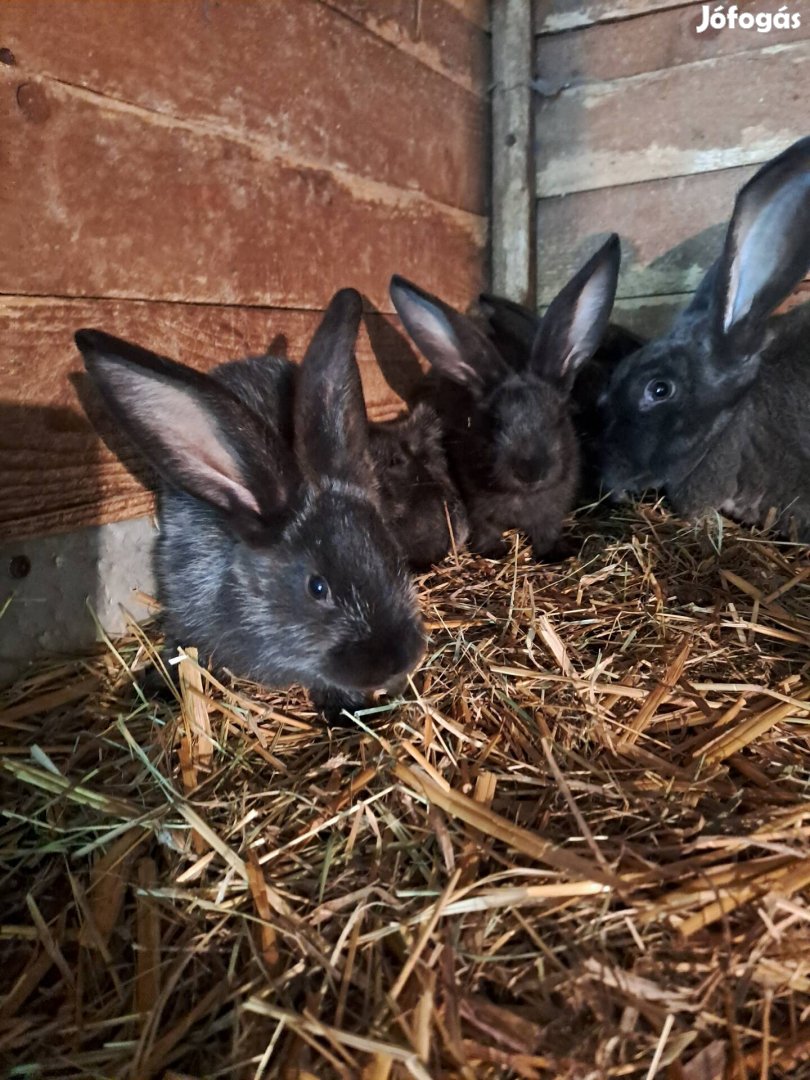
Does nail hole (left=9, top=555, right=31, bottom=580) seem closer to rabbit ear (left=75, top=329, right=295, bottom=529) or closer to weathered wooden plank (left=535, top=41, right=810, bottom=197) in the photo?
rabbit ear (left=75, top=329, right=295, bottom=529)

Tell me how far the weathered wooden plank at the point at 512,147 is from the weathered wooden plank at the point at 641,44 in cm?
12

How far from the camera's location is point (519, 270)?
3748 millimetres

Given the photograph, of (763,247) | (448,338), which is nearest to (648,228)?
(763,247)

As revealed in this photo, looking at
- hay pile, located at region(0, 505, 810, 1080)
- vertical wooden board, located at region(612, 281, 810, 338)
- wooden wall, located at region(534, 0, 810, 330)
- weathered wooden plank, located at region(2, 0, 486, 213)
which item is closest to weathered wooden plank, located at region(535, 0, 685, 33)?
wooden wall, located at region(534, 0, 810, 330)

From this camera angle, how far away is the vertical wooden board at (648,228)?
10.9 ft

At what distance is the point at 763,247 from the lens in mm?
2670

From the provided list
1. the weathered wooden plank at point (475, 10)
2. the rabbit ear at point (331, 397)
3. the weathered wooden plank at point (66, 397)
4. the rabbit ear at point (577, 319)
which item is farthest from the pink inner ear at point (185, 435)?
the weathered wooden plank at point (475, 10)

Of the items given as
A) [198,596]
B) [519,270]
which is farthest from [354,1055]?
[519,270]

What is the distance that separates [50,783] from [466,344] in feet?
6.71

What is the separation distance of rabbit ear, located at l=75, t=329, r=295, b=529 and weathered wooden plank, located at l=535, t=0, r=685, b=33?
290cm

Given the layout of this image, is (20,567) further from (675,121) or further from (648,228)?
(675,121)

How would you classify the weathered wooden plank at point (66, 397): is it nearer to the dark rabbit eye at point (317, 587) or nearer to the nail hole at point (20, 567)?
the nail hole at point (20, 567)

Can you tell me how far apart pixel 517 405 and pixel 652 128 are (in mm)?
1636

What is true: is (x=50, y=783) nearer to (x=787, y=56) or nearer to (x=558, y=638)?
(x=558, y=638)
